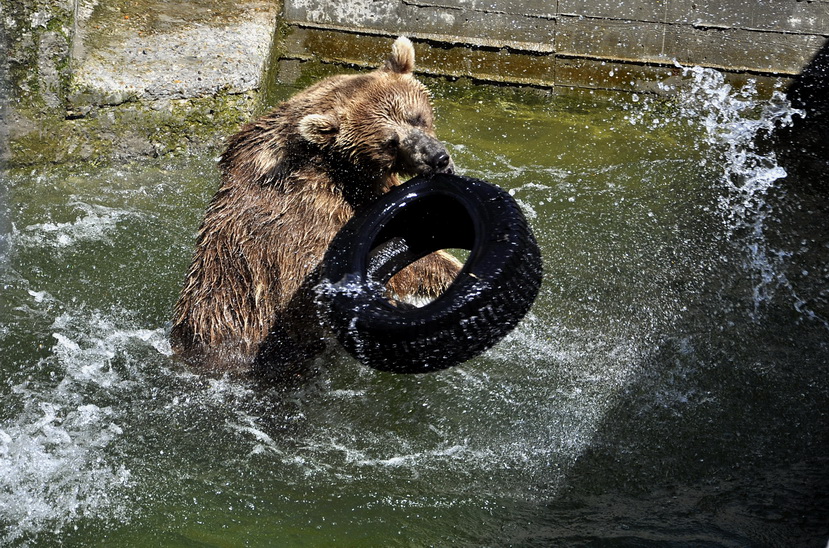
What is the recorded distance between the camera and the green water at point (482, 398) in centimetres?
→ 435

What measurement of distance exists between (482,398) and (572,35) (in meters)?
4.17

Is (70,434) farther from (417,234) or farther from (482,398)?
(482,398)

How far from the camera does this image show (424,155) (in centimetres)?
487

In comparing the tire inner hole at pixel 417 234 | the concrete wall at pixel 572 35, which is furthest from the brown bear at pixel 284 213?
the concrete wall at pixel 572 35

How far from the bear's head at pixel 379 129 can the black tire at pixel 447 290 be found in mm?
240

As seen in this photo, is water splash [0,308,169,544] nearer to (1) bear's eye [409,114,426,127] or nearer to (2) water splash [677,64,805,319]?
(1) bear's eye [409,114,426,127]

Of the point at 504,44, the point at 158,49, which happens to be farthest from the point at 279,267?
the point at 504,44

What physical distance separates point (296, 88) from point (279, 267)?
3.76 m

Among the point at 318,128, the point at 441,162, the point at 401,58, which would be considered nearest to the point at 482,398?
the point at 441,162

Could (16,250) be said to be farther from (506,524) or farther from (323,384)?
(506,524)

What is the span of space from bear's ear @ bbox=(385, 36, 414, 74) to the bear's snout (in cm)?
60

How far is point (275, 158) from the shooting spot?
492cm

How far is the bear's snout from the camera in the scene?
15.8ft

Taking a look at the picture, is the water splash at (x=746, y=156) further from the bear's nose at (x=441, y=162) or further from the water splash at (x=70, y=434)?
the water splash at (x=70, y=434)
